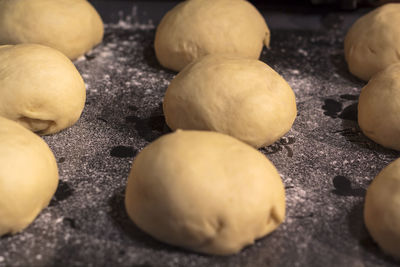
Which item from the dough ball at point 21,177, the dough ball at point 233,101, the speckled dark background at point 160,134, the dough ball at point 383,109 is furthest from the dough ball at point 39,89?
the dough ball at point 383,109

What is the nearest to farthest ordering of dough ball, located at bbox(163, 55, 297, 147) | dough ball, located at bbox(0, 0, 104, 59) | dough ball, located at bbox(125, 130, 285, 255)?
1. dough ball, located at bbox(125, 130, 285, 255)
2. dough ball, located at bbox(163, 55, 297, 147)
3. dough ball, located at bbox(0, 0, 104, 59)

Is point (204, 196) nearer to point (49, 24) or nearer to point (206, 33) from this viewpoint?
point (206, 33)

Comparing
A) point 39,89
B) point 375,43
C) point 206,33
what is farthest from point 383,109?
point 39,89

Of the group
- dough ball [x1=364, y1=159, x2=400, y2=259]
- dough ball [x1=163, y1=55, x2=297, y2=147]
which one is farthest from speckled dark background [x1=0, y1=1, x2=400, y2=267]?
dough ball [x1=163, y1=55, x2=297, y2=147]

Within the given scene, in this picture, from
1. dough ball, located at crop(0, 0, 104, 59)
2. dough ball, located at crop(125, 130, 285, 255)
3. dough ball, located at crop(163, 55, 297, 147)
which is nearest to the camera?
dough ball, located at crop(125, 130, 285, 255)

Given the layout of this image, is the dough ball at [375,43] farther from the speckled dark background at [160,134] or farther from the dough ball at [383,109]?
the dough ball at [383,109]

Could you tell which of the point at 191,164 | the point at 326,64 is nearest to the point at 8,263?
the point at 191,164

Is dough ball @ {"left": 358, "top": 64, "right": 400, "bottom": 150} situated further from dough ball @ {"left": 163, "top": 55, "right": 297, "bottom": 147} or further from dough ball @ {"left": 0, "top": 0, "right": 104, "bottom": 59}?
dough ball @ {"left": 0, "top": 0, "right": 104, "bottom": 59}

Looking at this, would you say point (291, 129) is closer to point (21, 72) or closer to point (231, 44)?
point (231, 44)
